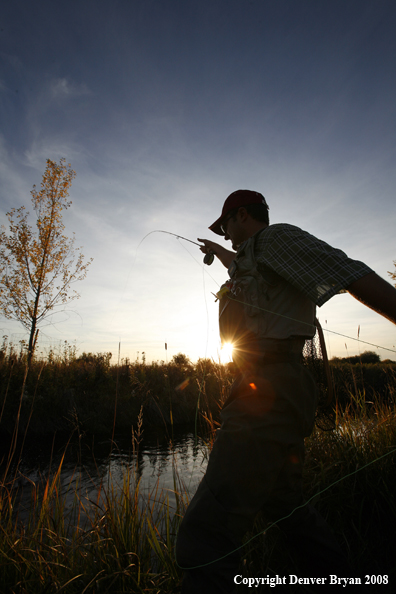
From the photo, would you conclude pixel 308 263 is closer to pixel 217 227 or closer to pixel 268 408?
pixel 268 408

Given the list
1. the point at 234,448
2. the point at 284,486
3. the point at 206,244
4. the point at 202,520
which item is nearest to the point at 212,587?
the point at 202,520

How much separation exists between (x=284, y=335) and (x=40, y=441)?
7971mm

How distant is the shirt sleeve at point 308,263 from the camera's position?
133cm

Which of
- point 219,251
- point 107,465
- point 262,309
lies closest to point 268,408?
point 262,309

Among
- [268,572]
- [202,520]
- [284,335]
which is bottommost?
[268,572]

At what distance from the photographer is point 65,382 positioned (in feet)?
31.0

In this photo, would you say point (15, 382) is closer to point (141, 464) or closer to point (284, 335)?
point (141, 464)

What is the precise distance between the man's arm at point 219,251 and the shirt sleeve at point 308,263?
2.83 feet

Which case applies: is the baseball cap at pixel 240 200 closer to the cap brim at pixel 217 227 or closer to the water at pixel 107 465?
the cap brim at pixel 217 227

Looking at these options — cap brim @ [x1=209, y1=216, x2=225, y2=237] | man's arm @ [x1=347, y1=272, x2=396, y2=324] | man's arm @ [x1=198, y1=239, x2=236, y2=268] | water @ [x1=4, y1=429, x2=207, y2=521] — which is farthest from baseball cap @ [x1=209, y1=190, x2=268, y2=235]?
water @ [x1=4, y1=429, x2=207, y2=521]

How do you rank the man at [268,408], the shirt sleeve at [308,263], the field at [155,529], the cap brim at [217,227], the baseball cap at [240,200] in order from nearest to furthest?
the man at [268,408], the shirt sleeve at [308,263], the field at [155,529], the baseball cap at [240,200], the cap brim at [217,227]

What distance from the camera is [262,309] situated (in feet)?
5.15

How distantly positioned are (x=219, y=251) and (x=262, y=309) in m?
1.12

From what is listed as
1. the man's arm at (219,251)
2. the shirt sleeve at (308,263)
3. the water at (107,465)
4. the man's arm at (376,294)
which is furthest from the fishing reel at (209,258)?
the water at (107,465)
